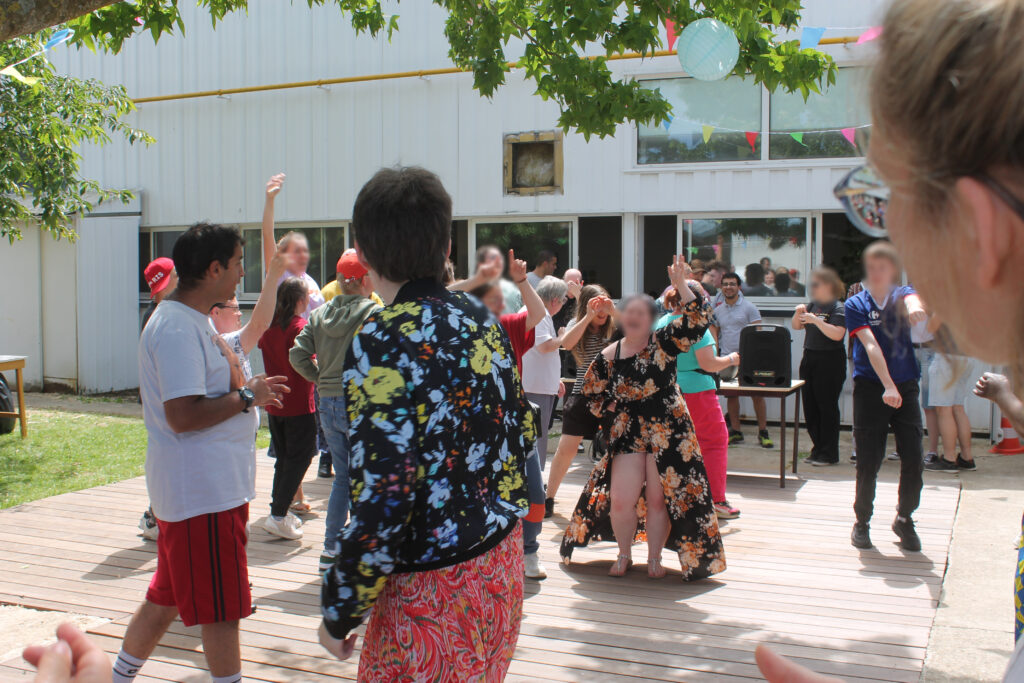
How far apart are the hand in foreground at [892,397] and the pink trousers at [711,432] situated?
1.38 meters

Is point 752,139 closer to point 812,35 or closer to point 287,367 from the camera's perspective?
point 812,35

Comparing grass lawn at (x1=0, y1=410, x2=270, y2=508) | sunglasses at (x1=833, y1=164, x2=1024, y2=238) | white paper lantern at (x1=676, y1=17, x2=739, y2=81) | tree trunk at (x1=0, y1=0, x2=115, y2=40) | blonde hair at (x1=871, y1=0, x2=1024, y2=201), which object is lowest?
grass lawn at (x1=0, y1=410, x2=270, y2=508)

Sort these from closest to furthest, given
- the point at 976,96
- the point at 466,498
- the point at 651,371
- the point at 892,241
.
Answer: the point at 976,96 < the point at 892,241 < the point at 466,498 < the point at 651,371

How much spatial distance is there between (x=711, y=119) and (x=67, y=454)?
8.26m

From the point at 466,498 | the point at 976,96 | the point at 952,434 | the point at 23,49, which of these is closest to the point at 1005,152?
the point at 976,96

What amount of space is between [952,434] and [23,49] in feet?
32.3

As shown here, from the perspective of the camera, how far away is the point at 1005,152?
59cm

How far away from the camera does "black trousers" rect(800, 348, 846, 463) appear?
8.82 m

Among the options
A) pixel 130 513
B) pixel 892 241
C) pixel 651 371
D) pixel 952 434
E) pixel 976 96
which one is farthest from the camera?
pixel 952 434

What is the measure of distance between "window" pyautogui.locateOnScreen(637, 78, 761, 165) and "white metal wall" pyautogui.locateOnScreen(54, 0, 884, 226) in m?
0.21

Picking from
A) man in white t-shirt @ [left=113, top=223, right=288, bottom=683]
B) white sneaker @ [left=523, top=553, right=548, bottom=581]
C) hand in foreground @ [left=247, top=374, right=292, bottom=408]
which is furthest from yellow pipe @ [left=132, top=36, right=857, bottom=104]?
man in white t-shirt @ [left=113, top=223, right=288, bottom=683]

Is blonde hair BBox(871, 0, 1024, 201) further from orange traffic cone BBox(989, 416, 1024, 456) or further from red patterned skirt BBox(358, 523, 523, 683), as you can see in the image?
orange traffic cone BBox(989, 416, 1024, 456)

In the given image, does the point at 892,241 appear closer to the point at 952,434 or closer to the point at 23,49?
the point at 952,434

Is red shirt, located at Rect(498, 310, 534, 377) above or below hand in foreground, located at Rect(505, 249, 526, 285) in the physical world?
below
